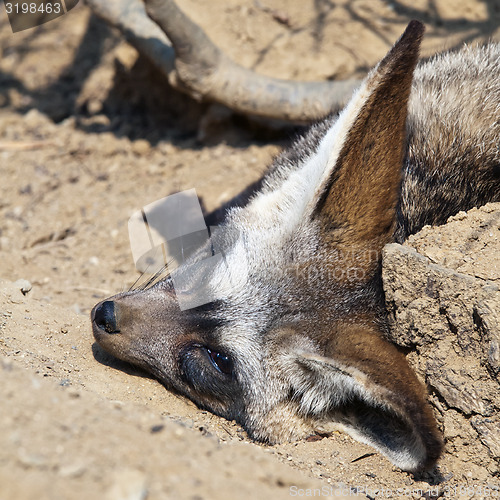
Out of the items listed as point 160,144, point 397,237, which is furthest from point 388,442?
point 160,144

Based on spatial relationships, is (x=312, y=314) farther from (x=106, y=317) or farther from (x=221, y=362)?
(x=106, y=317)

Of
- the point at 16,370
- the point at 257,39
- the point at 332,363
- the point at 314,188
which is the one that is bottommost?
the point at 332,363

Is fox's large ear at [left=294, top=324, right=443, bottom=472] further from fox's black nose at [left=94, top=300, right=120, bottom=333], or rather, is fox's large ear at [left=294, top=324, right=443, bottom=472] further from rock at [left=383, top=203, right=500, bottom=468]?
fox's black nose at [left=94, top=300, right=120, bottom=333]

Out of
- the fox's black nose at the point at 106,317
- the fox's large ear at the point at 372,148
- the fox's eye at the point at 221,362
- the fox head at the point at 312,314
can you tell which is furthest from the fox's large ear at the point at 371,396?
the fox's black nose at the point at 106,317

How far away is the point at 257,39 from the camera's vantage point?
5559 millimetres

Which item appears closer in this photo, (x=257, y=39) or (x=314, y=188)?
(x=314, y=188)

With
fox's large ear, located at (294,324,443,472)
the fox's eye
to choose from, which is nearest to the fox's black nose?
the fox's eye

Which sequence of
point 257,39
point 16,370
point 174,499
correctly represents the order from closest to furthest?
point 174,499 < point 16,370 < point 257,39

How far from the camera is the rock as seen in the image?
2.43 metres

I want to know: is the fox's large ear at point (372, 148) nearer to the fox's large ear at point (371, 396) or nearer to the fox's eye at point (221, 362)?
the fox's large ear at point (371, 396)

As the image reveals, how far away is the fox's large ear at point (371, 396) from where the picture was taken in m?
2.40

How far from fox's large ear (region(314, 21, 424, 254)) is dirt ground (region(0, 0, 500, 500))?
3.63 ft

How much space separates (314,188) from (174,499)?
1603 millimetres

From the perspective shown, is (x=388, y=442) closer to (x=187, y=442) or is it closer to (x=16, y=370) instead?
(x=187, y=442)
